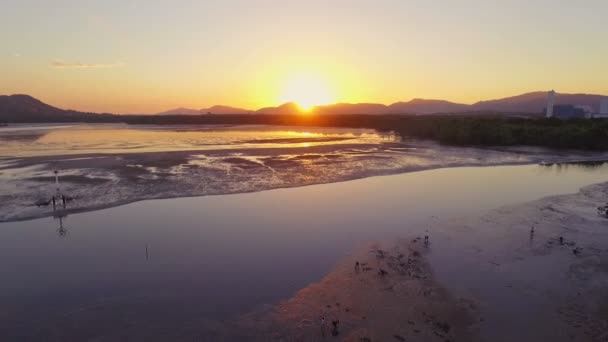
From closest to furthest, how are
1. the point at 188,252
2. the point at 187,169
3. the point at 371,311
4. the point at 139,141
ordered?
the point at 371,311 < the point at 188,252 < the point at 187,169 < the point at 139,141

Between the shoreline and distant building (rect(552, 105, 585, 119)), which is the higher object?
distant building (rect(552, 105, 585, 119))

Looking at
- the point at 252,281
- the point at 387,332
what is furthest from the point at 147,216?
the point at 387,332

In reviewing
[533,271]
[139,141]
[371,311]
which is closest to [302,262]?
[371,311]

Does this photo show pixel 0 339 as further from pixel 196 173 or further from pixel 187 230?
pixel 196 173

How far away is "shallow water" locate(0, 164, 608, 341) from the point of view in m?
8.55

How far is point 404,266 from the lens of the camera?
11023mm

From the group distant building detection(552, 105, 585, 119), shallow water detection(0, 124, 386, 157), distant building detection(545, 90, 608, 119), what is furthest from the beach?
distant building detection(552, 105, 585, 119)

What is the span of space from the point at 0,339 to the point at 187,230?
7114 mm

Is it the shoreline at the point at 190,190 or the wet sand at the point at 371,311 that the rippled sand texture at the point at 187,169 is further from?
the wet sand at the point at 371,311

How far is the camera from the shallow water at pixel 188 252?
8555 millimetres

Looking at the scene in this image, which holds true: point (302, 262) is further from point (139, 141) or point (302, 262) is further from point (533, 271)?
point (139, 141)

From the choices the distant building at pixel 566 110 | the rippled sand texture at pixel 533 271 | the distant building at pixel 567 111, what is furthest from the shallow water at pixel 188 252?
the distant building at pixel 567 111

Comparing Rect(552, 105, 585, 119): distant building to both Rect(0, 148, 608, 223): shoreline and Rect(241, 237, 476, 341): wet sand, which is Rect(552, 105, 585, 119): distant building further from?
Rect(241, 237, 476, 341): wet sand

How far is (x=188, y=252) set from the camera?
12.3 metres
